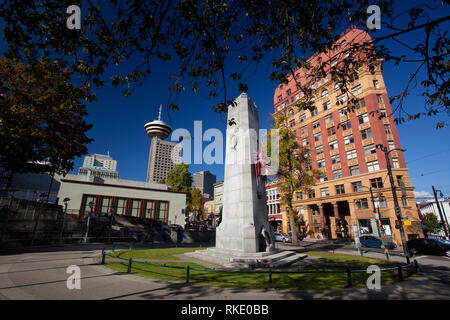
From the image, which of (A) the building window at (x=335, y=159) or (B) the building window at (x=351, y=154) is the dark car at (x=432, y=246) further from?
(A) the building window at (x=335, y=159)

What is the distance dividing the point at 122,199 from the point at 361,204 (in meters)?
42.1

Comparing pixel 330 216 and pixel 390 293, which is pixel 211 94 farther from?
pixel 330 216

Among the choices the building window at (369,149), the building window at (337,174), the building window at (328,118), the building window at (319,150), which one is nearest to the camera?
the building window at (369,149)

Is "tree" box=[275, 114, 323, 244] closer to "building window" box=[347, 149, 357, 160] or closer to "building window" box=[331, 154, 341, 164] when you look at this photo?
"building window" box=[347, 149, 357, 160]

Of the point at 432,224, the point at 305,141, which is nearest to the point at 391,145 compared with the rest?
the point at 305,141

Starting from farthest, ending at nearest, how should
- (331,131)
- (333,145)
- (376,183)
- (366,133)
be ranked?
(331,131), (333,145), (366,133), (376,183)

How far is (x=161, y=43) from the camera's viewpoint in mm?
5754

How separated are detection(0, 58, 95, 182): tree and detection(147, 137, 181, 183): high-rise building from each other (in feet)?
449

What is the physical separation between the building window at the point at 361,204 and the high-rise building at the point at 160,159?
130874 mm

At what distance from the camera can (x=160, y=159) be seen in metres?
166

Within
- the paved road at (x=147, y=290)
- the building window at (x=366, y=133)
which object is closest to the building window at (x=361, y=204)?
the building window at (x=366, y=133)

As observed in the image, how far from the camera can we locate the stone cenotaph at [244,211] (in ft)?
39.9

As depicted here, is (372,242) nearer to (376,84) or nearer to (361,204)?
(361,204)
